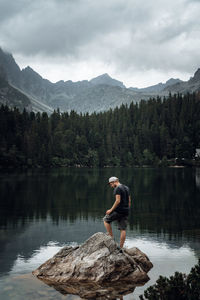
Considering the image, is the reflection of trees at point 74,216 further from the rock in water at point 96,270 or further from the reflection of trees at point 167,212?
the rock in water at point 96,270

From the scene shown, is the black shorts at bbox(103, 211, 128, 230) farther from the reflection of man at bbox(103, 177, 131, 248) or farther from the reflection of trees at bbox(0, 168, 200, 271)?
the reflection of trees at bbox(0, 168, 200, 271)

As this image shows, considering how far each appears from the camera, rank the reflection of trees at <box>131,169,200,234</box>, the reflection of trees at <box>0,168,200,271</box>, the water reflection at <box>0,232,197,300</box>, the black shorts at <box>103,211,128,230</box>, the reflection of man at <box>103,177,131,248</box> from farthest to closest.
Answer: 1. the reflection of trees at <box>131,169,200,234</box>
2. the reflection of trees at <box>0,168,200,271</box>
3. the black shorts at <box>103,211,128,230</box>
4. the reflection of man at <box>103,177,131,248</box>
5. the water reflection at <box>0,232,197,300</box>

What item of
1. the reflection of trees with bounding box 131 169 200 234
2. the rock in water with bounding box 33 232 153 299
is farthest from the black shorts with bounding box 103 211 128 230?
the reflection of trees with bounding box 131 169 200 234

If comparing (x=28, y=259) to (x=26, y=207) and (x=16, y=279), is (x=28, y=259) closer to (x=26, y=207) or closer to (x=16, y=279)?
(x=16, y=279)

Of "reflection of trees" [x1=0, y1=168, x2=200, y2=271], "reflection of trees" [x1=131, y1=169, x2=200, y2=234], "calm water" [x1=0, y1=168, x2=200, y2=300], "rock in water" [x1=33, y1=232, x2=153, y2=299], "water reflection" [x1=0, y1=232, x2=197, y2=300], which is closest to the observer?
"rock in water" [x1=33, y1=232, x2=153, y2=299]

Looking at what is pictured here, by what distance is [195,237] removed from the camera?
23.1 m

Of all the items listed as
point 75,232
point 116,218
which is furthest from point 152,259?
point 75,232

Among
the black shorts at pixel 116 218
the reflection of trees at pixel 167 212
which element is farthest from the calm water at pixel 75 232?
the black shorts at pixel 116 218

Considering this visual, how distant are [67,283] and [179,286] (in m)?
5.75

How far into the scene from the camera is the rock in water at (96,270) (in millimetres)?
13734

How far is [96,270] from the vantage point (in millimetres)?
14562

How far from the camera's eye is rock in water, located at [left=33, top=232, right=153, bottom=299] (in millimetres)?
13734

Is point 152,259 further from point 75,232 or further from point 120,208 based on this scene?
point 75,232

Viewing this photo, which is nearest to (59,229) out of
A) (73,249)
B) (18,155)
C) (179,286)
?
(73,249)
